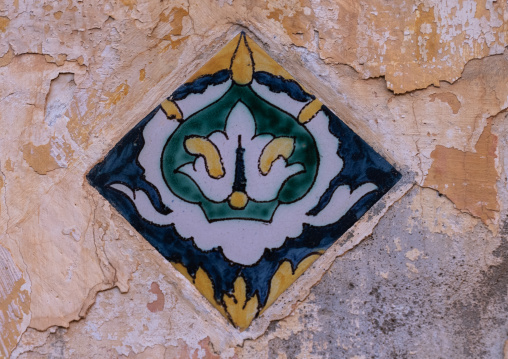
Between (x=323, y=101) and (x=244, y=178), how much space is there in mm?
332

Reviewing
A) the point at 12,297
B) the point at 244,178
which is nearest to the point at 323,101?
the point at 244,178

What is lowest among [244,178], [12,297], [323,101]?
[12,297]

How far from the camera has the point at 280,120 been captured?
1.21 meters

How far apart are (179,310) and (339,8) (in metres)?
1.01

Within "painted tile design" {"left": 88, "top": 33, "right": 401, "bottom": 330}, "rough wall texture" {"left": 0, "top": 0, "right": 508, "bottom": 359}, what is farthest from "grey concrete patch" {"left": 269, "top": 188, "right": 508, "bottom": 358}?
"painted tile design" {"left": 88, "top": 33, "right": 401, "bottom": 330}

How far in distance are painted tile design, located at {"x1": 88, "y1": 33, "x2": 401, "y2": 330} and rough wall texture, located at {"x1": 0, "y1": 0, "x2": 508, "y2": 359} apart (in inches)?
1.7

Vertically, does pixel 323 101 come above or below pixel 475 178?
above

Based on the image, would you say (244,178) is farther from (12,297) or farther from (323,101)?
(12,297)

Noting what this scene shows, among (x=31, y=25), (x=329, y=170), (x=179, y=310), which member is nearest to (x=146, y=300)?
(x=179, y=310)

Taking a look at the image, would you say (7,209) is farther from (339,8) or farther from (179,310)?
(339,8)

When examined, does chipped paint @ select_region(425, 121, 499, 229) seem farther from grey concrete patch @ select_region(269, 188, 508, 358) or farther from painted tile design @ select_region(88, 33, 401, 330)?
painted tile design @ select_region(88, 33, 401, 330)

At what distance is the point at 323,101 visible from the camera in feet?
3.98

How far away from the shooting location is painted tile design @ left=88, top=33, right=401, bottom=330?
1212 mm

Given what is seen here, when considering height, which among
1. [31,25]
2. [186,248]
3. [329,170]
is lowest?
[186,248]
